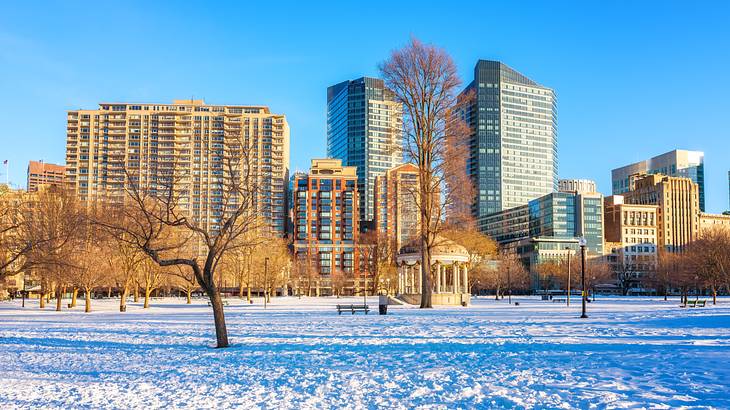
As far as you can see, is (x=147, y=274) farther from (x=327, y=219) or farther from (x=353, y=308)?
(x=327, y=219)

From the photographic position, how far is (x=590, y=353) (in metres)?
16.2

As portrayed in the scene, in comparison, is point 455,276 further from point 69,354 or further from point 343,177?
point 343,177

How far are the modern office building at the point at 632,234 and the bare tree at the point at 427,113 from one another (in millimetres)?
147008

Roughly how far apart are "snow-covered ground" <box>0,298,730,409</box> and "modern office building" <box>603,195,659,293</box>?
16642 cm

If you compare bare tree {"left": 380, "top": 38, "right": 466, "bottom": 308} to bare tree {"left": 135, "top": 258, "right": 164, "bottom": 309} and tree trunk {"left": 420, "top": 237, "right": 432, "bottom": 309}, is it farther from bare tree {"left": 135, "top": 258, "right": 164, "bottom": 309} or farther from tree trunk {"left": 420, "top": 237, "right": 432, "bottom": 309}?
bare tree {"left": 135, "top": 258, "right": 164, "bottom": 309}

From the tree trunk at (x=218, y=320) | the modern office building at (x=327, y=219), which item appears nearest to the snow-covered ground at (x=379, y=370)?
the tree trunk at (x=218, y=320)

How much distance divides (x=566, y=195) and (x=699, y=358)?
16670cm

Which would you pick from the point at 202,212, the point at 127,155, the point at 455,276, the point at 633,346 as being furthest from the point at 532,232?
the point at 633,346

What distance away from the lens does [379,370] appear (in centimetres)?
1409

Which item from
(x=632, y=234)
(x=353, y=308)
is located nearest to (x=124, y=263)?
(x=353, y=308)

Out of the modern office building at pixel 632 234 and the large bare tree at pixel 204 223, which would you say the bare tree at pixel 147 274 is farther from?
the modern office building at pixel 632 234

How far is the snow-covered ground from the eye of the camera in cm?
1096

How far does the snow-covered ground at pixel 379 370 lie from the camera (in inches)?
→ 432

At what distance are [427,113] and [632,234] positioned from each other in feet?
535
